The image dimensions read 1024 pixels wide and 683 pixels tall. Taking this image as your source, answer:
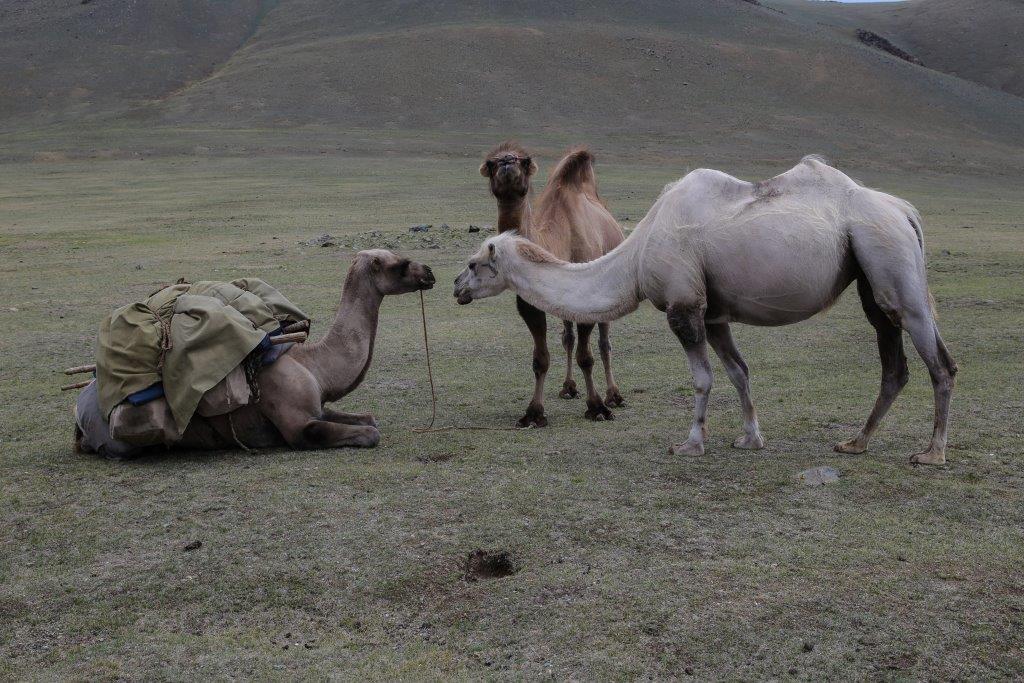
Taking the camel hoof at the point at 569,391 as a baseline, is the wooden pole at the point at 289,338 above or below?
above

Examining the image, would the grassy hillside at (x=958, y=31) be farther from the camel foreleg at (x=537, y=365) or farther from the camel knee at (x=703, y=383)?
the camel knee at (x=703, y=383)

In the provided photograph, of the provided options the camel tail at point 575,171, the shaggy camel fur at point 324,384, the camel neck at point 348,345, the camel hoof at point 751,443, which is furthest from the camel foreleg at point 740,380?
the camel tail at point 575,171

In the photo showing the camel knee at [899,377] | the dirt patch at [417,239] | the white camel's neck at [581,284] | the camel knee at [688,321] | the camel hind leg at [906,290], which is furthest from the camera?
the dirt patch at [417,239]

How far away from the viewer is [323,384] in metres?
7.63

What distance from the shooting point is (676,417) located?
8.57 m

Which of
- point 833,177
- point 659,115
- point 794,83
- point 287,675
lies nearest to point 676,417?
point 833,177

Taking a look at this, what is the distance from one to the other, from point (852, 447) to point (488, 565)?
10.1 feet

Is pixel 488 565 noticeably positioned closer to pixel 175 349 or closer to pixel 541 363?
pixel 175 349

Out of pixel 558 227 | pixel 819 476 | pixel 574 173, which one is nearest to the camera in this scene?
pixel 819 476

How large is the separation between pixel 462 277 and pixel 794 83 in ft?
248

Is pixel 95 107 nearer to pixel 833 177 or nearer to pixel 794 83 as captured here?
pixel 794 83

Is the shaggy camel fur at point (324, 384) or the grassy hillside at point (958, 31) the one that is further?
the grassy hillside at point (958, 31)


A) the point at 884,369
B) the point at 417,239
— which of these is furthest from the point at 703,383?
the point at 417,239

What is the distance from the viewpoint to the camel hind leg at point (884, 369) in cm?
718
